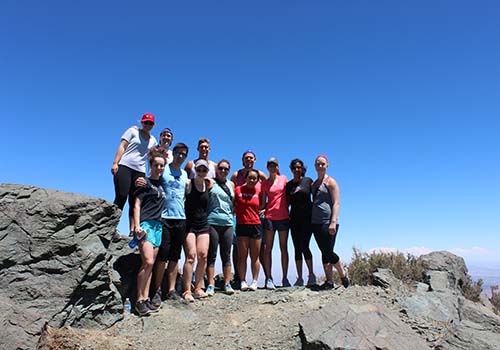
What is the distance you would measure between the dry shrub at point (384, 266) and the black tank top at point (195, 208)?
5.88 metres

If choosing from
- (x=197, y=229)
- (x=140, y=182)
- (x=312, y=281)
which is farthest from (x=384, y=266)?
(x=140, y=182)

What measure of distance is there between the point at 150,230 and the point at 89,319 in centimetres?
189

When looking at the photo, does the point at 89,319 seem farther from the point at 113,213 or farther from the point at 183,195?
the point at 183,195

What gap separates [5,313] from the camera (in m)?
5.45

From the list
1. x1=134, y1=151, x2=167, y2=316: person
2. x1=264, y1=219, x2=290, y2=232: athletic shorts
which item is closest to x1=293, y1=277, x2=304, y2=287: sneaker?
x1=264, y1=219, x2=290, y2=232: athletic shorts

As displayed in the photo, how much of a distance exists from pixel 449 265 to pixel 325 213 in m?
6.39

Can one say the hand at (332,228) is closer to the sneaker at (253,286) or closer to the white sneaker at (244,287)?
the sneaker at (253,286)

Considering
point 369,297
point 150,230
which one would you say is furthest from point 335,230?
point 150,230

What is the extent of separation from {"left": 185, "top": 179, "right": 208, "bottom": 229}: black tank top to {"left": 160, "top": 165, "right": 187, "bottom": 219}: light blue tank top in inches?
8.9

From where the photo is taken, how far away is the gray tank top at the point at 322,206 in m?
8.36

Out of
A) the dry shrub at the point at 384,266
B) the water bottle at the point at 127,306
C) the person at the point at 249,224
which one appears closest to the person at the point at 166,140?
the person at the point at 249,224

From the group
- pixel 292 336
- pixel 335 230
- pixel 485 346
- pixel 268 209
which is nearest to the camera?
pixel 485 346

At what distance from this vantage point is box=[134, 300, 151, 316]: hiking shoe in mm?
7031

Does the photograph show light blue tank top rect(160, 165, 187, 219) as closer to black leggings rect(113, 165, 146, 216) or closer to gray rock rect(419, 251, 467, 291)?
black leggings rect(113, 165, 146, 216)
